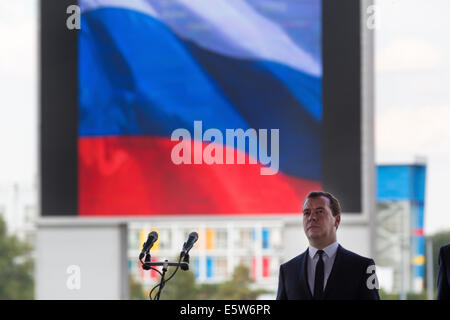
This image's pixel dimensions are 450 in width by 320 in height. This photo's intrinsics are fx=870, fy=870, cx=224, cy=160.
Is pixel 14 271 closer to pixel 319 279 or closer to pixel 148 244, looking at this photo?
pixel 148 244

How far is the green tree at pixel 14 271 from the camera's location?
30.5 metres

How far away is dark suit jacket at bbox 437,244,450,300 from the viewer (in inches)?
89.2

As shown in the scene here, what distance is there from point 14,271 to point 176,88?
27.4 meters

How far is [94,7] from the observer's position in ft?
16.0

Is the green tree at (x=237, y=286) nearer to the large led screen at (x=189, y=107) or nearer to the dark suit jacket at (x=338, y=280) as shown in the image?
the large led screen at (x=189, y=107)

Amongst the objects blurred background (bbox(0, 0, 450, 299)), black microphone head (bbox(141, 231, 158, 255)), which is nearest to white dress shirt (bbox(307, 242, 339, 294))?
black microphone head (bbox(141, 231, 158, 255))

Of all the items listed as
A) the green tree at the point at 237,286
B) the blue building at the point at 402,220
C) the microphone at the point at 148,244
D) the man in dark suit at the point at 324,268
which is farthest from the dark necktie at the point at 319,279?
the green tree at the point at 237,286

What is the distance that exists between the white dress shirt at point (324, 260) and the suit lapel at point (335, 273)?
0.01 m

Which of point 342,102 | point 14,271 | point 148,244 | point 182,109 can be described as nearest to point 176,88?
point 182,109

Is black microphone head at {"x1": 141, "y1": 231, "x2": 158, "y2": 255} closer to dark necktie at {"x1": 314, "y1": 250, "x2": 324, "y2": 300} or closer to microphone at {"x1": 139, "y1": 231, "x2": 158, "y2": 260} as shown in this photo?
microphone at {"x1": 139, "y1": 231, "x2": 158, "y2": 260}

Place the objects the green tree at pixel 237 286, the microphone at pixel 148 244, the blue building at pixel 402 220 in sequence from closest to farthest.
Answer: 1. the microphone at pixel 148 244
2. the blue building at pixel 402 220
3. the green tree at pixel 237 286

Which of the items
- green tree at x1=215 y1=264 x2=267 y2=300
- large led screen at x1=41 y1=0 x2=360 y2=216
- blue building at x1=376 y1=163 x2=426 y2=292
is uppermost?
large led screen at x1=41 y1=0 x2=360 y2=216

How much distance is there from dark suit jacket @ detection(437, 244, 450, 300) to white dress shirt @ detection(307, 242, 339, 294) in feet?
0.94
